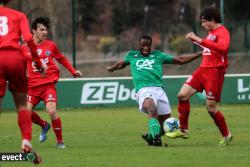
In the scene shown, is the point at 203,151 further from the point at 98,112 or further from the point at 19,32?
the point at 98,112

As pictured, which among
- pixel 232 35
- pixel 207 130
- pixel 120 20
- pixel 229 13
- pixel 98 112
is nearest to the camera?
pixel 207 130

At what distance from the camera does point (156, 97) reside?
15.8 meters

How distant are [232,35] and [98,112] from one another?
1237 centimetres

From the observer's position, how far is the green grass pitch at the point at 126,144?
12656 millimetres

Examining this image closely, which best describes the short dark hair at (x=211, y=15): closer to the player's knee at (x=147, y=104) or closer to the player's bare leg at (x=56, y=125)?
the player's knee at (x=147, y=104)

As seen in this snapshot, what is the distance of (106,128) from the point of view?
20.2 metres

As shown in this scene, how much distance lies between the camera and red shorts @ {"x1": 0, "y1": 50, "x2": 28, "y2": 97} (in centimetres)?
1162

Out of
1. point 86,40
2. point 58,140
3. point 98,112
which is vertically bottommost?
point 86,40

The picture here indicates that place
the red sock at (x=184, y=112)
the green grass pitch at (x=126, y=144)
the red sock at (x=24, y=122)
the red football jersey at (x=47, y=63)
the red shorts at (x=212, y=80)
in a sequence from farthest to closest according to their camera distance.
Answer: the red football jersey at (x=47, y=63) → the red sock at (x=184, y=112) → the red shorts at (x=212, y=80) → the green grass pitch at (x=126, y=144) → the red sock at (x=24, y=122)

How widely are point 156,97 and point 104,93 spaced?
12.6 metres

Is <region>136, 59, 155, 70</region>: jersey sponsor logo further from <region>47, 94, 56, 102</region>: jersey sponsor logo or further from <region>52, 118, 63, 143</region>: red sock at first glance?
<region>52, 118, 63, 143</region>: red sock

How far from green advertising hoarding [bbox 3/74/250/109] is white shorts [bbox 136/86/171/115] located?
40.6ft

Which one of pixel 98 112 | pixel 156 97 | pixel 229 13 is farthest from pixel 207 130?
pixel 229 13

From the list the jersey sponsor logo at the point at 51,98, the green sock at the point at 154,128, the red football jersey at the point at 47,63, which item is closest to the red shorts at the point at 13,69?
the green sock at the point at 154,128
